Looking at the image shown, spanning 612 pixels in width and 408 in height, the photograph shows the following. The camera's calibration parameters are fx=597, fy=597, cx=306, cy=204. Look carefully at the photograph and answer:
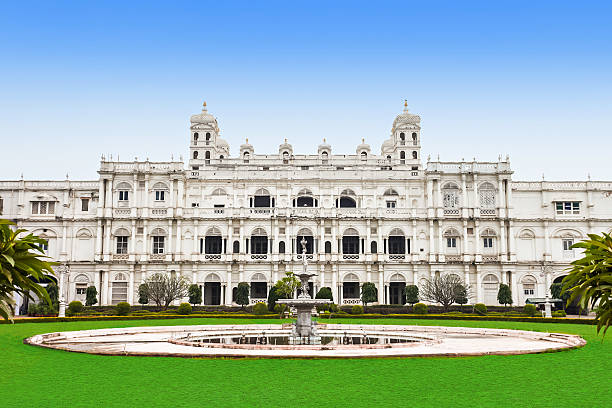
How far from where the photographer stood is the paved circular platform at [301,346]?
1842 cm

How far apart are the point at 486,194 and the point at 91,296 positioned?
41191 millimetres

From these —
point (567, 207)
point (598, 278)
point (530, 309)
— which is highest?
point (567, 207)

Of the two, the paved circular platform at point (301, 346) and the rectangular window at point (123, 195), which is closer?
the paved circular platform at point (301, 346)

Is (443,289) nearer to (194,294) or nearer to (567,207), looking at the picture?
(567,207)

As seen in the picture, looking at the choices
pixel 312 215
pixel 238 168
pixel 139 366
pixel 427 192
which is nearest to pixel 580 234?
pixel 427 192

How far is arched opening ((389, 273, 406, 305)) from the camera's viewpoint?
60.4m

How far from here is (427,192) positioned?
63.6 metres

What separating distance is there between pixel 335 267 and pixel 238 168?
16391 millimetres

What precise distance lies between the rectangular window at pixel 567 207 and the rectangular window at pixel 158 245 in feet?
136

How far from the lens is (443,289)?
173 feet

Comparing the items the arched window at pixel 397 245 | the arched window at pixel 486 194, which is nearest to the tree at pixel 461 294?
the arched window at pixel 397 245

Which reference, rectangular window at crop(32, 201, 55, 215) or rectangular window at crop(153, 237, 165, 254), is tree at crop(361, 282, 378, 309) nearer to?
rectangular window at crop(153, 237, 165, 254)

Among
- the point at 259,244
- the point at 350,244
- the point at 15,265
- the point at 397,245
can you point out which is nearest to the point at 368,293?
the point at 350,244

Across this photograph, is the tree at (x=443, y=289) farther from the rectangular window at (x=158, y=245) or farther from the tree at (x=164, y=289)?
the rectangular window at (x=158, y=245)
